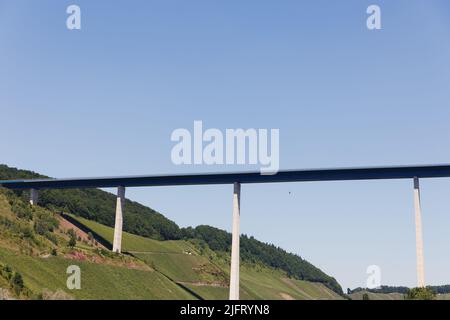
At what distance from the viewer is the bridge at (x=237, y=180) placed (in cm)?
10003

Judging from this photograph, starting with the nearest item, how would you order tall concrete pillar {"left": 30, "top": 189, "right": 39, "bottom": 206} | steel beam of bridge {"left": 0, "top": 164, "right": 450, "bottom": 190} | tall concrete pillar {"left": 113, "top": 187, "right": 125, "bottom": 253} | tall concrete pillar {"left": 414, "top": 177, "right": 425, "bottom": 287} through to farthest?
tall concrete pillar {"left": 414, "top": 177, "right": 425, "bottom": 287}, steel beam of bridge {"left": 0, "top": 164, "right": 450, "bottom": 190}, tall concrete pillar {"left": 113, "top": 187, "right": 125, "bottom": 253}, tall concrete pillar {"left": 30, "top": 189, "right": 39, "bottom": 206}

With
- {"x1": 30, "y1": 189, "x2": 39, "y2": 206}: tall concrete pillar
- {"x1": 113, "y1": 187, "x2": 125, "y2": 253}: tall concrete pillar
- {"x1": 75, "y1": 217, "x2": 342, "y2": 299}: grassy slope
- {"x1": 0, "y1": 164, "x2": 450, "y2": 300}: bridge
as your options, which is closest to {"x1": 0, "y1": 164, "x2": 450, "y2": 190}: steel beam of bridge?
{"x1": 0, "y1": 164, "x2": 450, "y2": 300}: bridge

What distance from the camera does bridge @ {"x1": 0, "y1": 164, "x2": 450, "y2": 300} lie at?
100025 millimetres

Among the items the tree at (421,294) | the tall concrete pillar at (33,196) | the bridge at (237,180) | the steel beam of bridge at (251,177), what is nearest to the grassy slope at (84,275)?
the tall concrete pillar at (33,196)

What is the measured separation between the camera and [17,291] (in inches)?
2680

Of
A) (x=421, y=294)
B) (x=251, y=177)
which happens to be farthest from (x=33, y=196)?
(x=421, y=294)

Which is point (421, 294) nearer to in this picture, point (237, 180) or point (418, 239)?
point (418, 239)

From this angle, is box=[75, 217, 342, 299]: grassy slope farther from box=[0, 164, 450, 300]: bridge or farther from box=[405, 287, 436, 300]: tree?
box=[405, 287, 436, 300]: tree

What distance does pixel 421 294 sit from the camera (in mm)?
91562

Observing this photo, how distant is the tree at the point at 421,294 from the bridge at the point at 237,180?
4.32 m

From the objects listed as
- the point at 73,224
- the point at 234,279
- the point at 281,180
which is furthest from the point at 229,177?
the point at 73,224

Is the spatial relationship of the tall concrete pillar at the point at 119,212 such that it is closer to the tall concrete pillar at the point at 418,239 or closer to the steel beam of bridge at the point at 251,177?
the steel beam of bridge at the point at 251,177

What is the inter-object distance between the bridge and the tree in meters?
4.32
